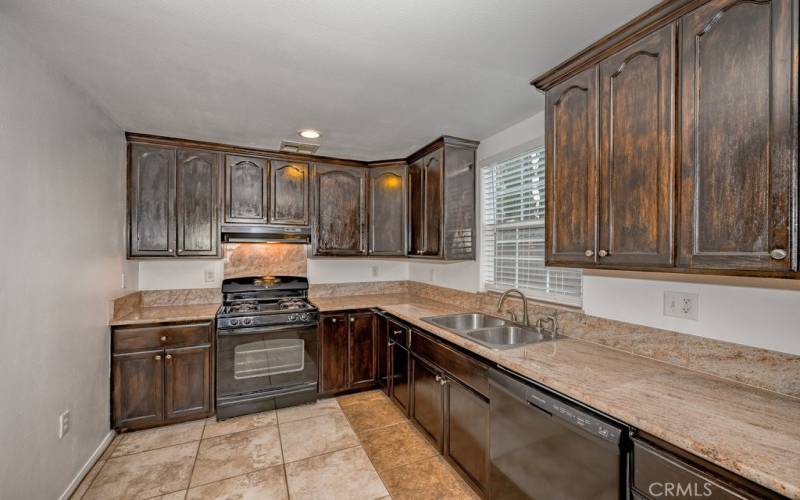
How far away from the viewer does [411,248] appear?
360 centimetres

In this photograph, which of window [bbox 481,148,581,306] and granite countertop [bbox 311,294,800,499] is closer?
granite countertop [bbox 311,294,800,499]

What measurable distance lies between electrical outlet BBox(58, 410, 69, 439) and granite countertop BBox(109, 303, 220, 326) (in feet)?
2.63

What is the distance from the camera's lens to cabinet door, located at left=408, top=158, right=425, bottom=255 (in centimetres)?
339

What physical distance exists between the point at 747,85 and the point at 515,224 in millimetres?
1690

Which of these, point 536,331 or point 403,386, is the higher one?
point 536,331

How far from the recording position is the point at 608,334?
2.00 m

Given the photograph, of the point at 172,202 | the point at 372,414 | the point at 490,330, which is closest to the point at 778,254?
the point at 490,330

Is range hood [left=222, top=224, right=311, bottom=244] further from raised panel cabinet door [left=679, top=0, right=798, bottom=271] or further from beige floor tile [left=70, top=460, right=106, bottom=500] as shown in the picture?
raised panel cabinet door [left=679, top=0, right=798, bottom=271]

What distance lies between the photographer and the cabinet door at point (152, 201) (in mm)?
2967

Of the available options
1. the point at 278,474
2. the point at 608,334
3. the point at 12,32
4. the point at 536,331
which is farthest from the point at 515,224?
the point at 12,32

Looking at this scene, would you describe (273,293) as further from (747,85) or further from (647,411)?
(747,85)

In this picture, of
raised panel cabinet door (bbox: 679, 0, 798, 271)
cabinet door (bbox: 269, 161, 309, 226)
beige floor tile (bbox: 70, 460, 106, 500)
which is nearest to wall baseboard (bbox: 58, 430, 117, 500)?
beige floor tile (bbox: 70, 460, 106, 500)

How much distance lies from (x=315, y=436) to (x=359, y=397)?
2.35 ft

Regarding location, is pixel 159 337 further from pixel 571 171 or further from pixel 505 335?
pixel 571 171
